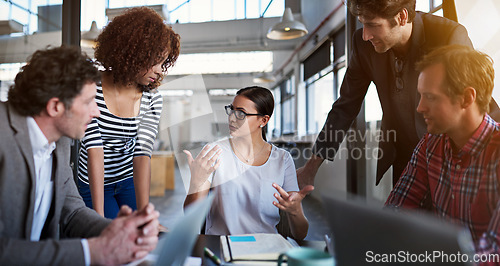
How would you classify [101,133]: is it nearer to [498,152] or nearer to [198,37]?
[498,152]

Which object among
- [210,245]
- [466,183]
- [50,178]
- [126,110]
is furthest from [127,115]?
[466,183]

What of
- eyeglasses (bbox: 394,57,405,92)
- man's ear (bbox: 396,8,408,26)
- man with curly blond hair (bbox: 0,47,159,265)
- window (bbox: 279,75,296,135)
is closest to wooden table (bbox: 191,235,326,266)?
man with curly blond hair (bbox: 0,47,159,265)

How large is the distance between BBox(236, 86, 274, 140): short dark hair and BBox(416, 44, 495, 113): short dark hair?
1.00 m

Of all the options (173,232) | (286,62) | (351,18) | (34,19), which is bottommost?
(173,232)

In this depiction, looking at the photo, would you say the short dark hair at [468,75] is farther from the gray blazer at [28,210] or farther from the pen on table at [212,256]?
the gray blazer at [28,210]

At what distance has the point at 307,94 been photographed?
368 inches

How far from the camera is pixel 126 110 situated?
1847mm

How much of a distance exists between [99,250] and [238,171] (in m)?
1.05

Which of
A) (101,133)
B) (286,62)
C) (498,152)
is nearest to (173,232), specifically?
(498,152)

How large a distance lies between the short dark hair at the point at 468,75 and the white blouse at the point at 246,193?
92 cm

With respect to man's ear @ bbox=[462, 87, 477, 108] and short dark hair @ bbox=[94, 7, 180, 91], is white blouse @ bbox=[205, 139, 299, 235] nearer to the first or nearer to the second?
short dark hair @ bbox=[94, 7, 180, 91]

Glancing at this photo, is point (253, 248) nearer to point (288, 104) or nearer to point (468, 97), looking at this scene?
point (468, 97)

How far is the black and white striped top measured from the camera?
179 cm

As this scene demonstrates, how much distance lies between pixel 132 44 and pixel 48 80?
69 centimetres
